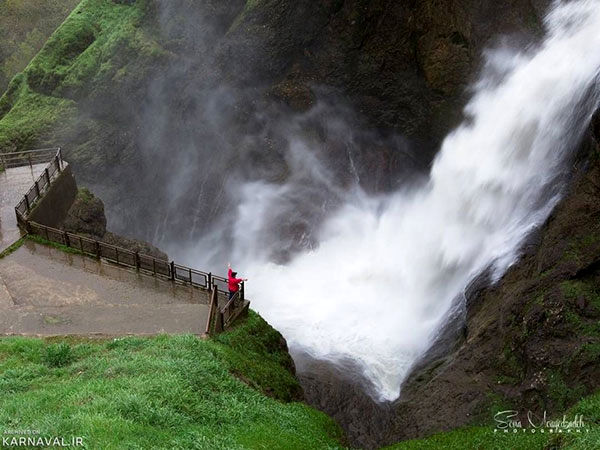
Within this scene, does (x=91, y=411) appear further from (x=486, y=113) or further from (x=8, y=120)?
(x=8, y=120)

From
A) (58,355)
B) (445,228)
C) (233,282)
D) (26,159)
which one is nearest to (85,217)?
(26,159)

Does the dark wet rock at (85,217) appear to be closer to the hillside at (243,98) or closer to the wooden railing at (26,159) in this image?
the wooden railing at (26,159)

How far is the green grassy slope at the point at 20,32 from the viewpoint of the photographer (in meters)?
43.6

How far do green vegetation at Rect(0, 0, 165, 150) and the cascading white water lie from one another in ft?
37.9

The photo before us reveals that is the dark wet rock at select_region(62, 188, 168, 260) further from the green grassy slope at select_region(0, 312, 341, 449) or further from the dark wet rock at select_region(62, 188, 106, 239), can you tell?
the green grassy slope at select_region(0, 312, 341, 449)

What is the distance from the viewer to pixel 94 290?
16219 mm

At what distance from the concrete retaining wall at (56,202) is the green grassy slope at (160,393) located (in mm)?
7219

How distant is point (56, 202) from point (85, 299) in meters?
6.72

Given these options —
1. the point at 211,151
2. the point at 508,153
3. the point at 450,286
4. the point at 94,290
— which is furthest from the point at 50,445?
the point at 211,151

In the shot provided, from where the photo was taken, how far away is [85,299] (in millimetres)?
15836

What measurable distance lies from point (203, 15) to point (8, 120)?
11990 mm

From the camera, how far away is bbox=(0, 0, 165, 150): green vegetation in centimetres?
2952

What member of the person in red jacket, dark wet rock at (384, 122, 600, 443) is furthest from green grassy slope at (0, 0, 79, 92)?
dark wet rock at (384, 122, 600, 443)

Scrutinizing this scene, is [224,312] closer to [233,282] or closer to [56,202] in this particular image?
[233,282]
